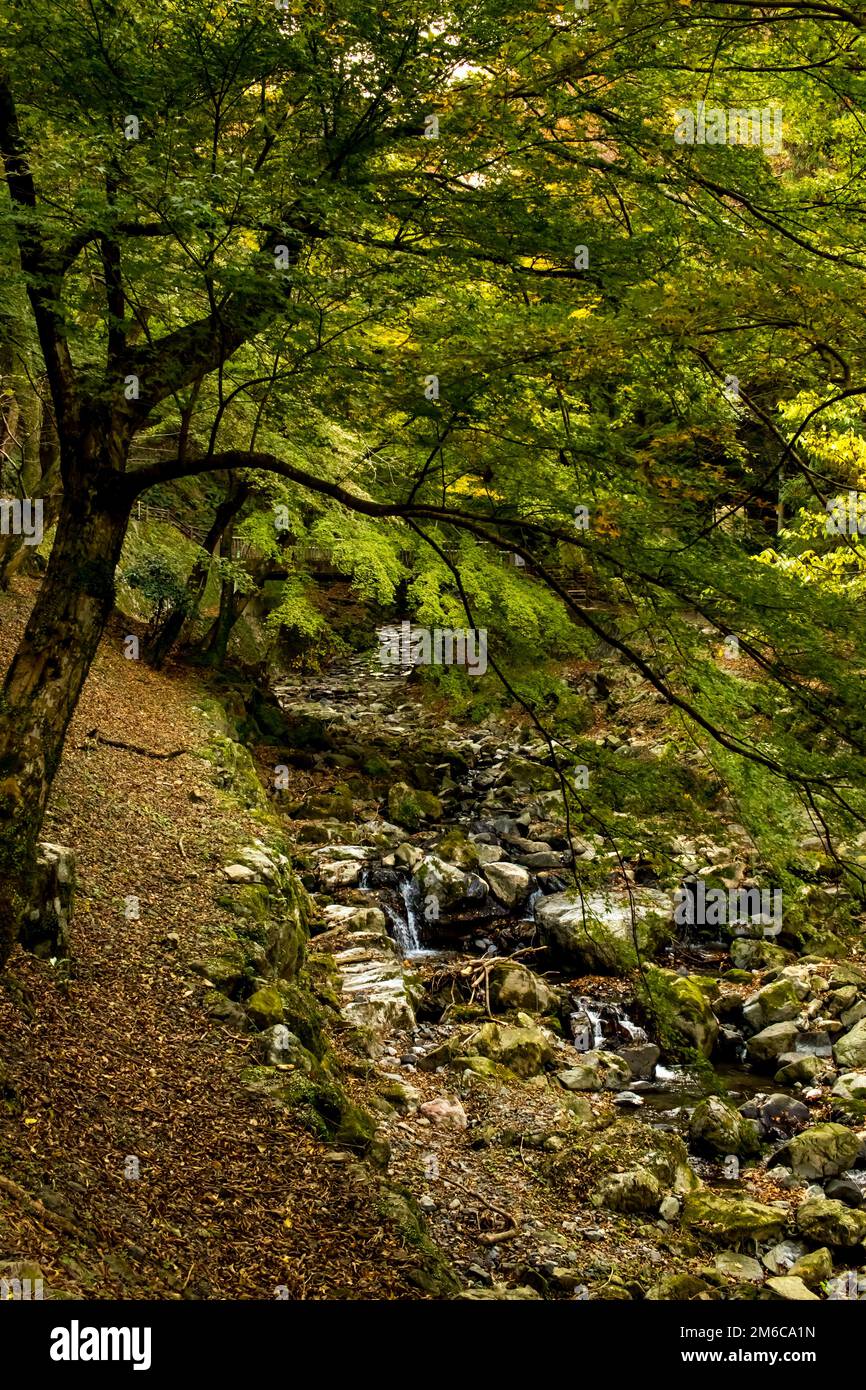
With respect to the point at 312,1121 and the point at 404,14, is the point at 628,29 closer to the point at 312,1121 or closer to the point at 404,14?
the point at 404,14

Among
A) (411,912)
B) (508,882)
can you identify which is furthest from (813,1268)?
(508,882)

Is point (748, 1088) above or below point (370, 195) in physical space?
below

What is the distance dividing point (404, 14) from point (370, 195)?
0.70 m

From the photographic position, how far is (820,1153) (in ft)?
22.5

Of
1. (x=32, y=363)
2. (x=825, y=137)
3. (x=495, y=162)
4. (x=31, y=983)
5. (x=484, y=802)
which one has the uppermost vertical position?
(x=32, y=363)

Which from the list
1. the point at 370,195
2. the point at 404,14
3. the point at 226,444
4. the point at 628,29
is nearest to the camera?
the point at 628,29

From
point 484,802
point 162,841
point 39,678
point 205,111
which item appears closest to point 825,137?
point 205,111

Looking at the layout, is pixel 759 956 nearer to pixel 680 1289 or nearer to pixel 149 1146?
pixel 680 1289

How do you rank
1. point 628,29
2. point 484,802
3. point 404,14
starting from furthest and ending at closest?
point 484,802 → point 404,14 → point 628,29

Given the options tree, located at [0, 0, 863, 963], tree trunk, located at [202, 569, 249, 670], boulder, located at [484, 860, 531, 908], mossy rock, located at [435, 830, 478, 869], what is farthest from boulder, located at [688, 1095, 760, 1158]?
tree trunk, located at [202, 569, 249, 670]

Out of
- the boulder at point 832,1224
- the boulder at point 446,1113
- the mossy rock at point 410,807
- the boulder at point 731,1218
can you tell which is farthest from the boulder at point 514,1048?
the mossy rock at point 410,807

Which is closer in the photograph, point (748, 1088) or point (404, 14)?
point (404, 14)

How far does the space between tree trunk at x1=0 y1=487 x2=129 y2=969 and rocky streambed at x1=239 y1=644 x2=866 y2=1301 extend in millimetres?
2578

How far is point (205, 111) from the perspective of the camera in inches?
168
